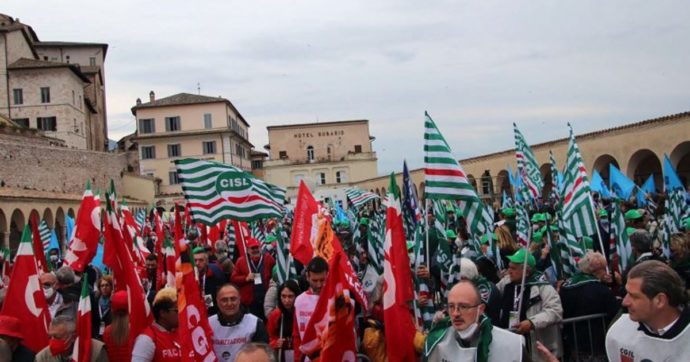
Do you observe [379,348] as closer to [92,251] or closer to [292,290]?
[292,290]

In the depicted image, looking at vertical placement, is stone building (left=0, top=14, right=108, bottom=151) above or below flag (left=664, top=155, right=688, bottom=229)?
above

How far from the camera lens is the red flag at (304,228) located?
9.59 metres

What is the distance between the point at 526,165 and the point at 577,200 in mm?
4131

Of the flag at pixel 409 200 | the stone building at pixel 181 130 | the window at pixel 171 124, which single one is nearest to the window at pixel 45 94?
the stone building at pixel 181 130

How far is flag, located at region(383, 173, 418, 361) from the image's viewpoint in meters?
5.82

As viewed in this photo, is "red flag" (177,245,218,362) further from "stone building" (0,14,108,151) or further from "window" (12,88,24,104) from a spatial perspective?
"window" (12,88,24,104)

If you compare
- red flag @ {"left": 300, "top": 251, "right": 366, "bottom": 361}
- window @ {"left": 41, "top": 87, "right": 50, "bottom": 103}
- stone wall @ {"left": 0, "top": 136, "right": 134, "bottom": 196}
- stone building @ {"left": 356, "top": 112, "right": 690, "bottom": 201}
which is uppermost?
window @ {"left": 41, "top": 87, "right": 50, "bottom": 103}

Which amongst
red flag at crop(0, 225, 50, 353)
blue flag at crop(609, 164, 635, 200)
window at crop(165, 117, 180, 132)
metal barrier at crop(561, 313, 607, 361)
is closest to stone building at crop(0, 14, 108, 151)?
window at crop(165, 117, 180, 132)

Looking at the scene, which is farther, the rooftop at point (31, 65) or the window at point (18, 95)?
the window at point (18, 95)

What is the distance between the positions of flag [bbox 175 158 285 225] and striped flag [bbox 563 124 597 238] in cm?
412

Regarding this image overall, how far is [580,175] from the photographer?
30.2ft

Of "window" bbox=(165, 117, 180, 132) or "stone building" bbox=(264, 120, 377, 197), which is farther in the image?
"stone building" bbox=(264, 120, 377, 197)

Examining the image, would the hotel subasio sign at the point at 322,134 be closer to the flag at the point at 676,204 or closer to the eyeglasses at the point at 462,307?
the flag at the point at 676,204

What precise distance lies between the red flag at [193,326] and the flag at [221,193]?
4642 mm
